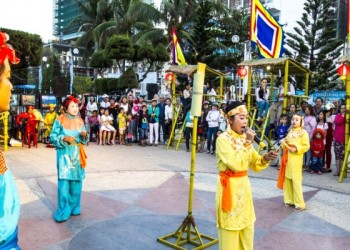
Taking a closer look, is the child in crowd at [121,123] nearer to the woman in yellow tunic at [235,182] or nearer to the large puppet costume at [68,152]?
the large puppet costume at [68,152]

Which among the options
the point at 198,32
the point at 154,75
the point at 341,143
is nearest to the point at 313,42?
the point at 198,32

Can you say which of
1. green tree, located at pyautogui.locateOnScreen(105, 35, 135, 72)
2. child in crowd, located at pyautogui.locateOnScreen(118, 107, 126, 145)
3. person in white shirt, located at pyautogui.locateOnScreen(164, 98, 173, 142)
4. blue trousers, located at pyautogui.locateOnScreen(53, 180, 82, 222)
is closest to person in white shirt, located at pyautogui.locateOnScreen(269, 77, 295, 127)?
person in white shirt, located at pyautogui.locateOnScreen(164, 98, 173, 142)

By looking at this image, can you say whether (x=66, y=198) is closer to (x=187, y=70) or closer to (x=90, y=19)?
(x=187, y=70)

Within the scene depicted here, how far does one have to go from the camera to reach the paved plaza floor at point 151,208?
188 inches

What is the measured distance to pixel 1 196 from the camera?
7.92 ft

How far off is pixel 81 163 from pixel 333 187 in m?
5.33

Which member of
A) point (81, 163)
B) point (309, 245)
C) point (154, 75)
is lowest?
point (309, 245)

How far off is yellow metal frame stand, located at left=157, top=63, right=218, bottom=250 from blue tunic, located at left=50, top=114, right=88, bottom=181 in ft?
5.20

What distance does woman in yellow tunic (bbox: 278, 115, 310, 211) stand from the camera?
6.19 metres

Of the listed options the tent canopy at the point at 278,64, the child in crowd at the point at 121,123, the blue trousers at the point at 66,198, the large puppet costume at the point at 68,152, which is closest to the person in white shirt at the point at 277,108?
the tent canopy at the point at 278,64

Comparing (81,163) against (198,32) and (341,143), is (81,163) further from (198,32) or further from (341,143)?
(198,32)

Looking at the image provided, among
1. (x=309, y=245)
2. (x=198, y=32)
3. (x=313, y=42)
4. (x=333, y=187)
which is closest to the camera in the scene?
(x=309, y=245)

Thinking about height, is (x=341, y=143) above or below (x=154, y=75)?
below

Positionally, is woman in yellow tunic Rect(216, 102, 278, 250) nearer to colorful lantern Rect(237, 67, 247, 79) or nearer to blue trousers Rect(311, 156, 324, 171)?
blue trousers Rect(311, 156, 324, 171)
